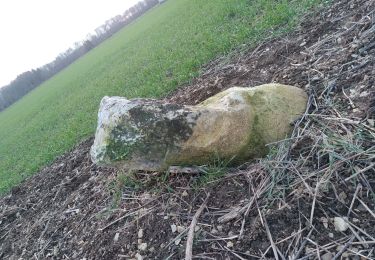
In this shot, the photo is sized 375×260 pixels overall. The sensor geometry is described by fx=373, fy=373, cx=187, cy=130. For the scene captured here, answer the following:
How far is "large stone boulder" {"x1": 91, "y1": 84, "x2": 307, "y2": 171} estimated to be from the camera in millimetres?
3609

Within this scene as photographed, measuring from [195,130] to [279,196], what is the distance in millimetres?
1040

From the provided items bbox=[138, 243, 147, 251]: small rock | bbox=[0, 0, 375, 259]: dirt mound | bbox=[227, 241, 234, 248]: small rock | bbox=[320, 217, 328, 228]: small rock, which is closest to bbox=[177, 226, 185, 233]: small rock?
bbox=[0, 0, 375, 259]: dirt mound

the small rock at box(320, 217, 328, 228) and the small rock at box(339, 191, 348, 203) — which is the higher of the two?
the small rock at box(339, 191, 348, 203)

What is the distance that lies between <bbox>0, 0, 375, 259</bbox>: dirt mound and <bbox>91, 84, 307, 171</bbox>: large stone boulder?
16 centimetres

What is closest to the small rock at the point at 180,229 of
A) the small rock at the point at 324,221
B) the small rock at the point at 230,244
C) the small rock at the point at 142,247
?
the small rock at the point at 142,247

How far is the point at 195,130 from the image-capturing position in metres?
3.63

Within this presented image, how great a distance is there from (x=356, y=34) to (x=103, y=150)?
3248 millimetres

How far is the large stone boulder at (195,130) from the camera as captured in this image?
11.8 ft

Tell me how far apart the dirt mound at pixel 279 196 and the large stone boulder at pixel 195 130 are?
0.16 metres

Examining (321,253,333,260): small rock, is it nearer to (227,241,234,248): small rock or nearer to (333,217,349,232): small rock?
(333,217,349,232): small rock

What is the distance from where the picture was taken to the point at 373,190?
2.76m

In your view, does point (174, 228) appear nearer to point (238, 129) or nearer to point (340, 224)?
point (238, 129)

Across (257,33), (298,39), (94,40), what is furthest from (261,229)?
(94,40)

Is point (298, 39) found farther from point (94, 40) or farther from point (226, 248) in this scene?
point (94, 40)
